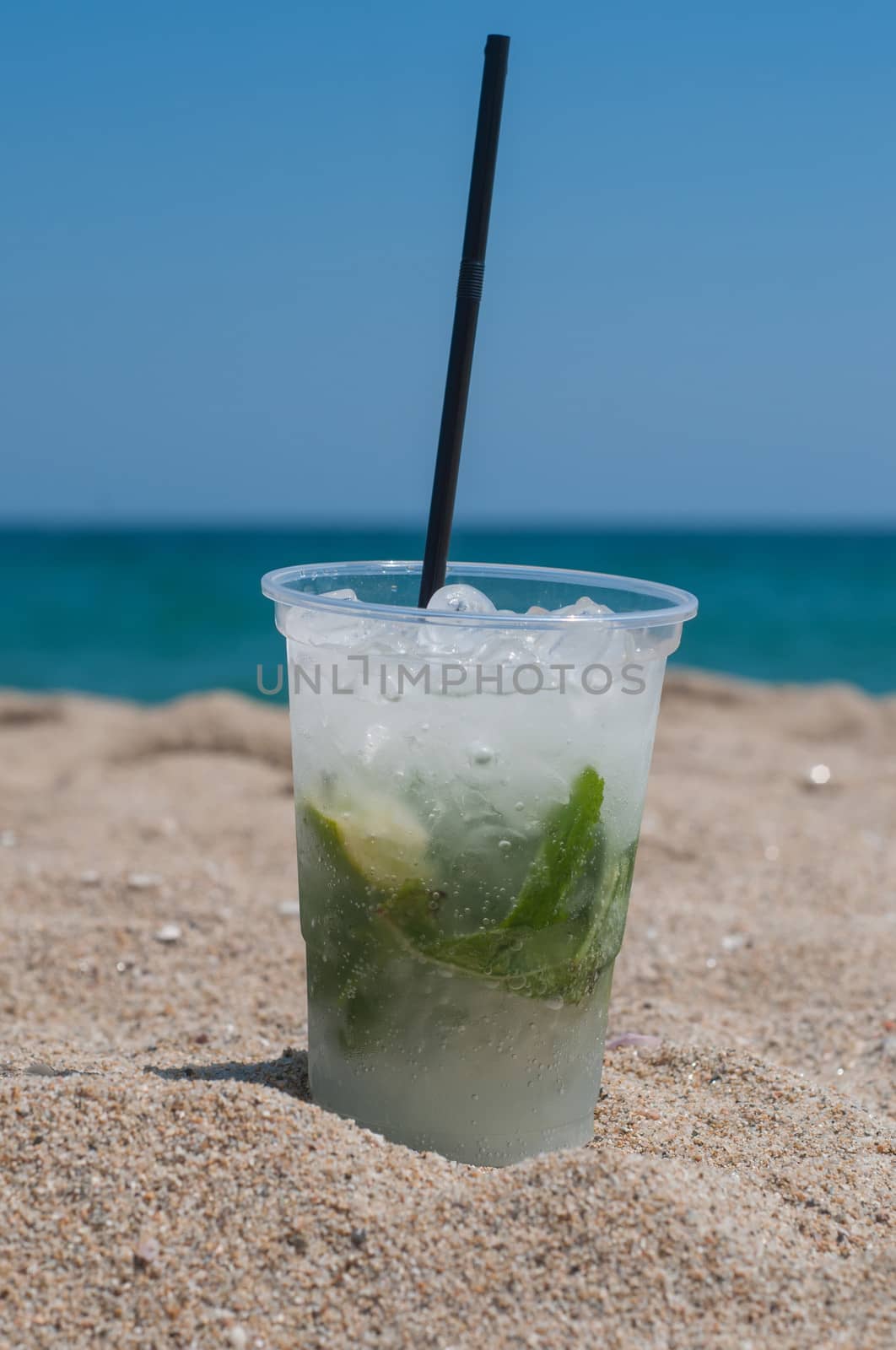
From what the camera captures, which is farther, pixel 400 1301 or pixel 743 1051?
pixel 743 1051

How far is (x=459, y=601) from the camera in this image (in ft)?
6.21

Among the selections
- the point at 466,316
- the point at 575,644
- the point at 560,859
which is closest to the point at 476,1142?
the point at 560,859

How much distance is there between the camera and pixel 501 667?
174 centimetres

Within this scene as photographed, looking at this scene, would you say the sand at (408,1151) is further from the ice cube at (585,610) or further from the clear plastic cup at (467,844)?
the ice cube at (585,610)

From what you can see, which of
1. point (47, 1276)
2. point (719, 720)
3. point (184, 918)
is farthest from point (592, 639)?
point (719, 720)

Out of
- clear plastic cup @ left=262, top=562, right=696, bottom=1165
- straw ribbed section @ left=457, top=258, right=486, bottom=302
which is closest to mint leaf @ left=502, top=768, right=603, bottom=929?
clear plastic cup @ left=262, top=562, right=696, bottom=1165

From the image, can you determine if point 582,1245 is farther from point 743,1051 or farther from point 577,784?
point 743,1051

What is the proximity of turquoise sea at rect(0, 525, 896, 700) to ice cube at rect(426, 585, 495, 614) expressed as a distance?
18.6ft

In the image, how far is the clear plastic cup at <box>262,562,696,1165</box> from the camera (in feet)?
5.82

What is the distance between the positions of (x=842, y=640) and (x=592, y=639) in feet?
54.0

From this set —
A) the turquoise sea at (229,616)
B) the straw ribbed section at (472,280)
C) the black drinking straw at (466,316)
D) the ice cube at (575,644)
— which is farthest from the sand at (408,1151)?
the turquoise sea at (229,616)

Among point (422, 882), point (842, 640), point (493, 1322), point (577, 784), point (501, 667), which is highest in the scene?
point (501, 667)

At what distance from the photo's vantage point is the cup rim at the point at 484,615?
5.53 feet

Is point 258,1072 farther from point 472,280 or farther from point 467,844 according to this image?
point 472,280
